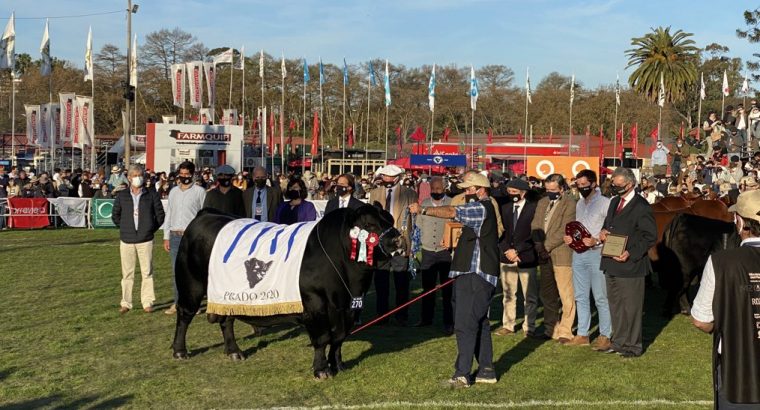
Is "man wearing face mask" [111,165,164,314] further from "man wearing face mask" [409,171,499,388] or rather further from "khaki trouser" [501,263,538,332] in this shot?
"man wearing face mask" [409,171,499,388]

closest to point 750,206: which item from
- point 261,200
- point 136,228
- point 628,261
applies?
point 628,261

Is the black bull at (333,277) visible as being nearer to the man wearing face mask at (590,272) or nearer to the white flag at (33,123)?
the man wearing face mask at (590,272)

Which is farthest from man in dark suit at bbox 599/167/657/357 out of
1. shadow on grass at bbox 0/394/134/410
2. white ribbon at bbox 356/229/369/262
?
shadow on grass at bbox 0/394/134/410

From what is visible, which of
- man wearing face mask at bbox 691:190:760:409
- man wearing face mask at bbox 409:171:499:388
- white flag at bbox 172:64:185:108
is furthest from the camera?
white flag at bbox 172:64:185:108

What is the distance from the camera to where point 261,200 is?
40.1 ft

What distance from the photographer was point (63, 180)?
29203mm

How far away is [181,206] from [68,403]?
450cm

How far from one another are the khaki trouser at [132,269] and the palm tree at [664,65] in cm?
7028

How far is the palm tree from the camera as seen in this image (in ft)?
249

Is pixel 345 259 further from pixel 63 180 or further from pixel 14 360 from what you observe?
pixel 63 180

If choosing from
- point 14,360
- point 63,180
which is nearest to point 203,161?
point 63,180

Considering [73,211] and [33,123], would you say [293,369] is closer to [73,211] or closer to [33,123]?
[73,211]

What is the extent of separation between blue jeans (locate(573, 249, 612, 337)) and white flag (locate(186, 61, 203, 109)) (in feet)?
113

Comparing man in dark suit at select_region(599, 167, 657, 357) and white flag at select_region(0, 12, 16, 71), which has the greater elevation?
white flag at select_region(0, 12, 16, 71)
